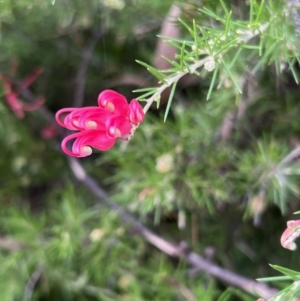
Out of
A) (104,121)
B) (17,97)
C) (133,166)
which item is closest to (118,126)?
(104,121)

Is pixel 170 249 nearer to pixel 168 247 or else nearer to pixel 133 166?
pixel 168 247

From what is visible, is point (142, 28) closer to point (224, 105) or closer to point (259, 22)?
point (224, 105)

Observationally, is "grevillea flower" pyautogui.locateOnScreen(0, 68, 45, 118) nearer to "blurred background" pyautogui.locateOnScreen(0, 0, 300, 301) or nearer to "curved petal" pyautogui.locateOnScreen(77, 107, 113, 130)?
"blurred background" pyautogui.locateOnScreen(0, 0, 300, 301)

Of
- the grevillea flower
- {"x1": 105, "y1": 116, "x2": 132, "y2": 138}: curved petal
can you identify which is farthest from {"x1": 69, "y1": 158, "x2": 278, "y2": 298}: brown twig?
{"x1": 105, "y1": 116, "x2": 132, "y2": 138}: curved petal

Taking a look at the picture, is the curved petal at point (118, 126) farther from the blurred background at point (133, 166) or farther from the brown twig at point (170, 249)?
the brown twig at point (170, 249)

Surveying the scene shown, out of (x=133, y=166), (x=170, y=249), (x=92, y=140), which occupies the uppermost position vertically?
(x=92, y=140)

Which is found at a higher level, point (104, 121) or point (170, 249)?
point (104, 121)

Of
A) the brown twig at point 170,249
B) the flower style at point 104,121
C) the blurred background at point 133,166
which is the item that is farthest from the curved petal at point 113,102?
the brown twig at point 170,249
